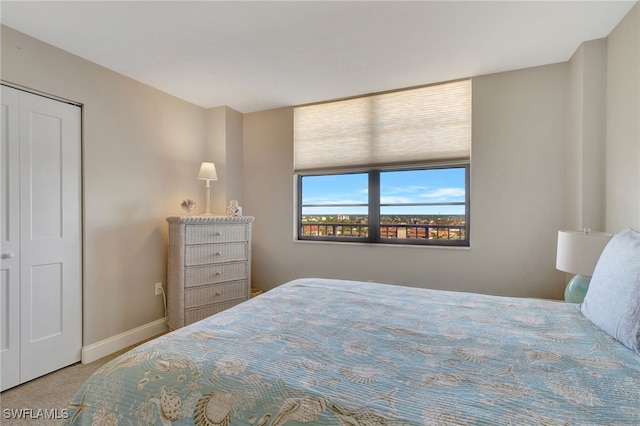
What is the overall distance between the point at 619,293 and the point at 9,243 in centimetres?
322

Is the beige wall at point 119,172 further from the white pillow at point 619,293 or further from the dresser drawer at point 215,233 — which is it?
the white pillow at point 619,293

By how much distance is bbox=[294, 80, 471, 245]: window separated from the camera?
112 inches

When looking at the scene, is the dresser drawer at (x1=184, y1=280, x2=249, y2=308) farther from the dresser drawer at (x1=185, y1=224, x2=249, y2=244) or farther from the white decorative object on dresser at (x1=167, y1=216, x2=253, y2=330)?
the dresser drawer at (x1=185, y1=224, x2=249, y2=244)

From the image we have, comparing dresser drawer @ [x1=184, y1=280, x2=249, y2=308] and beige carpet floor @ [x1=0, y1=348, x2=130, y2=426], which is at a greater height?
dresser drawer @ [x1=184, y1=280, x2=249, y2=308]

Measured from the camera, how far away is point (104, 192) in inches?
100

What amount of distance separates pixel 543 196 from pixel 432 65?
1421 millimetres

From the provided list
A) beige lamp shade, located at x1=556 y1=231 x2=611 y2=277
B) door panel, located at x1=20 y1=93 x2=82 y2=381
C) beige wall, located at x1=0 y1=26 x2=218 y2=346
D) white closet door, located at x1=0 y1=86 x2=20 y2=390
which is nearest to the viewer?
beige lamp shade, located at x1=556 y1=231 x2=611 y2=277

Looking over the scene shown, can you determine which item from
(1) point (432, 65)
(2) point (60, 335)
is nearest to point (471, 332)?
(1) point (432, 65)

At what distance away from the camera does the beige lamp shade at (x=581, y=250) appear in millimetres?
1708

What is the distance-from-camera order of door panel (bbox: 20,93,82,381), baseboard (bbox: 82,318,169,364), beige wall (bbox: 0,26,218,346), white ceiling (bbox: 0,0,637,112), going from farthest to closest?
baseboard (bbox: 82,318,169,364), beige wall (bbox: 0,26,218,346), door panel (bbox: 20,93,82,381), white ceiling (bbox: 0,0,637,112)

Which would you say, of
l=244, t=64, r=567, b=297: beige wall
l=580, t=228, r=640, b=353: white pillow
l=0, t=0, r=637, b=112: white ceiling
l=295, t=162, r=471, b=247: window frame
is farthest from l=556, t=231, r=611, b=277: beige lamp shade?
l=0, t=0, r=637, b=112: white ceiling

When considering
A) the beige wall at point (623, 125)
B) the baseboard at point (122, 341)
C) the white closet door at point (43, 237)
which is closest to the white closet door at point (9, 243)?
the white closet door at point (43, 237)

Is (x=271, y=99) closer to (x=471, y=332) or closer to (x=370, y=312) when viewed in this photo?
(x=370, y=312)

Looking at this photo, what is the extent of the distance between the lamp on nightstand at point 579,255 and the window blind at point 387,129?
1.17m
